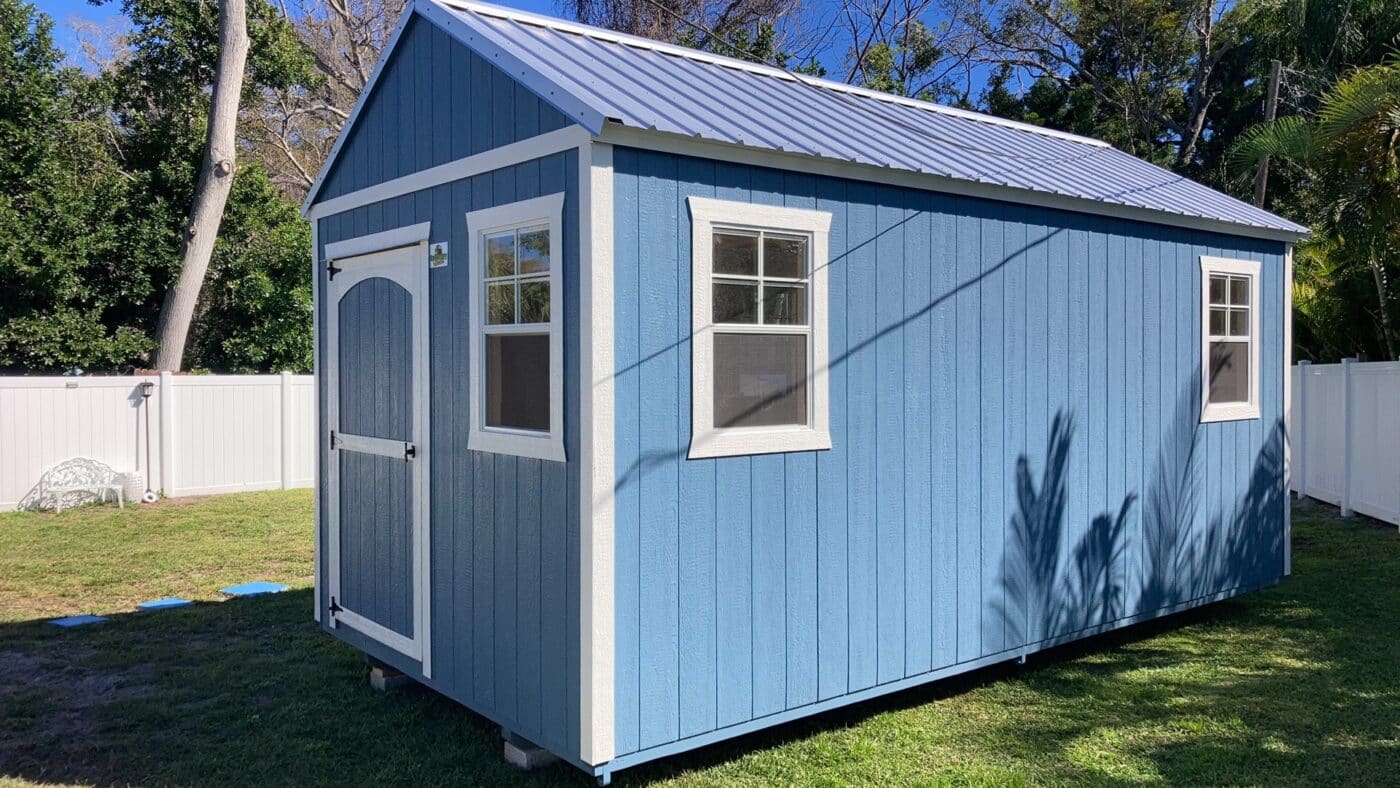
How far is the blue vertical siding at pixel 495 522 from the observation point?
4254 millimetres

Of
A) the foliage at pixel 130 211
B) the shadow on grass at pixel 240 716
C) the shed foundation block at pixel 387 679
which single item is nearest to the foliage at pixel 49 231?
the foliage at pixel 130 211

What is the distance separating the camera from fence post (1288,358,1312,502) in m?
12.1

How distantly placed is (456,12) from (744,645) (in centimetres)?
328

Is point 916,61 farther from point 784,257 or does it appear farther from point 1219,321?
point 784,257

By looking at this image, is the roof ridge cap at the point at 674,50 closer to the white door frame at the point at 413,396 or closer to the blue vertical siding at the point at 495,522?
the blue vertical siding at the point at 495,522

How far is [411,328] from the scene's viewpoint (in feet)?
17.7

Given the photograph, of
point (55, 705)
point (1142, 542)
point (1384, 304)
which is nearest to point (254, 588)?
point (55, 705)

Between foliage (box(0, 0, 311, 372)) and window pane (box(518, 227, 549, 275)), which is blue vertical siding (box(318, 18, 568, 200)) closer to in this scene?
window pane (box(518, 227, 549, 275))

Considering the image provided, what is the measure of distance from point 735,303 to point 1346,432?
915 cm

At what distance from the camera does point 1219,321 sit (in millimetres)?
7164

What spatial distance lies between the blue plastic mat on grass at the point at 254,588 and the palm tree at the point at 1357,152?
880cm

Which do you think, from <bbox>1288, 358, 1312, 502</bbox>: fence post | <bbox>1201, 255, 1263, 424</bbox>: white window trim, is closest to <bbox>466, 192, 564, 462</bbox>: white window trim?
<bbox>1201, 255, 1263, 424</bbox>: white window trim

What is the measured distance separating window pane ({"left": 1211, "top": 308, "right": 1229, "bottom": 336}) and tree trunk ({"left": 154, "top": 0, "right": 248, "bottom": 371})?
12.9 meters

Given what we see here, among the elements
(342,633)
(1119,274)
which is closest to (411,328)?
(342,633)
